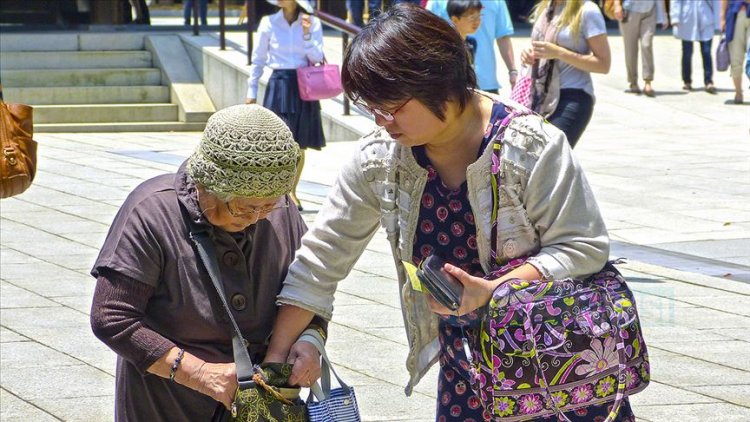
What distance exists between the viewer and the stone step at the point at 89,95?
1563 cm

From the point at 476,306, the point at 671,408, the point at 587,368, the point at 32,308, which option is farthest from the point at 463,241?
the point at 32,308

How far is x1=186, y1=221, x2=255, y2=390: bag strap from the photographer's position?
280 cm

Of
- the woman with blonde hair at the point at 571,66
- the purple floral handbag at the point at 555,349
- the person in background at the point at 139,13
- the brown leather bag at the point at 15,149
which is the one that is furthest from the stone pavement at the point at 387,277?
the person in background at the point at 139,13

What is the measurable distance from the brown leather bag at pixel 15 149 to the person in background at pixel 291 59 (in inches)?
206

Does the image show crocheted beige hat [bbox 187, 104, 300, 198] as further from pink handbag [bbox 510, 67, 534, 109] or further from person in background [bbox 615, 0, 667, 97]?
person in background [bbox 615, 0, 667, 97]

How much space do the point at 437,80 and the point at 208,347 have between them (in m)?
0.80

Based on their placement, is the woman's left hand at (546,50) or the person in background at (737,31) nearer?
the woman's left hand at (546,50)

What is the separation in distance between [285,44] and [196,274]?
684 cm

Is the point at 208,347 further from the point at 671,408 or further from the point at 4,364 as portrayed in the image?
the point at 4,364

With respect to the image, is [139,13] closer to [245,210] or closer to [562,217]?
[245,210]

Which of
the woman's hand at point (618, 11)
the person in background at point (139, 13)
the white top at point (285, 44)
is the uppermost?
the white top at point (285, 44)

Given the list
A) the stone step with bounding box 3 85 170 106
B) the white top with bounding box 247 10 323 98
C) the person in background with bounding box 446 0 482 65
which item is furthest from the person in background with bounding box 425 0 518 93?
the stone step with bounding box 3 85 170 106

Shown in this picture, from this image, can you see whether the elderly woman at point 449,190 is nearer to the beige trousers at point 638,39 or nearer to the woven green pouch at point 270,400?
the woven green pouch at point 270,400

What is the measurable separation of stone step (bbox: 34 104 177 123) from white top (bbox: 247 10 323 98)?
645 centimetres
